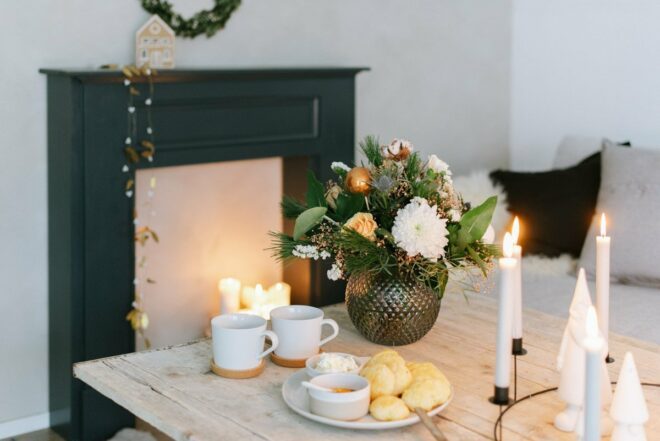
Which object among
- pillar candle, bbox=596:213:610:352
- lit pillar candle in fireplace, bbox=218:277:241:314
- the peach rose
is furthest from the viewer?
lit pillar candle in fireplace, bbox=218:277:241:314

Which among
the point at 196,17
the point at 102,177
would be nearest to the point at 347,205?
the point at 102,177

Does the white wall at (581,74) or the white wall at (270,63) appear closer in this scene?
the white wall at (270,63)

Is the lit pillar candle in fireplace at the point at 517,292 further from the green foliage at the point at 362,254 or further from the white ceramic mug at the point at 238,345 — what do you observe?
the white ceramic mug at the point at 238,345

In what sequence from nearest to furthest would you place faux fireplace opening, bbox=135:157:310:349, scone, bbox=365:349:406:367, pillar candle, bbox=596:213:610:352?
1. scone, bbox=365:349:406:367
2. pillar candle, bbox=596:213:610:352
3. faux fireplace opening, bbox=135:157:310:349

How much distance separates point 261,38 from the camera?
3.33 m

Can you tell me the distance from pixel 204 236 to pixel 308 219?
152 cm

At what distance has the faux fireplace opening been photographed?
3219 millimetres

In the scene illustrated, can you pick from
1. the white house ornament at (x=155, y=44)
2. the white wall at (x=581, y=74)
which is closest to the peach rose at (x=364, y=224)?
the white house ornament at (x=155, y=44)

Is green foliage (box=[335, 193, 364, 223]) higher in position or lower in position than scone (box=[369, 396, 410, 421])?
higher

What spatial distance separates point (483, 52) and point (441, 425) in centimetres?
277

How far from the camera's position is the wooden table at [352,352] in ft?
5.05

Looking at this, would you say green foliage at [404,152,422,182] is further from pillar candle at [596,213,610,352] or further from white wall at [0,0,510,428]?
white wall at [0,0,510,428]

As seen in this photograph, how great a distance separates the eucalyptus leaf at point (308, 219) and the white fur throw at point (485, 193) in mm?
1494

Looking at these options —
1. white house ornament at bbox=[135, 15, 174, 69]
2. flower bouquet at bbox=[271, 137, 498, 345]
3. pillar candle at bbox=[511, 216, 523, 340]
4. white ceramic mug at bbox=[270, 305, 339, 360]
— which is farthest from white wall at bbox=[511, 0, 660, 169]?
white ceramic mug at bbox=[270, 305, 339, 360]
